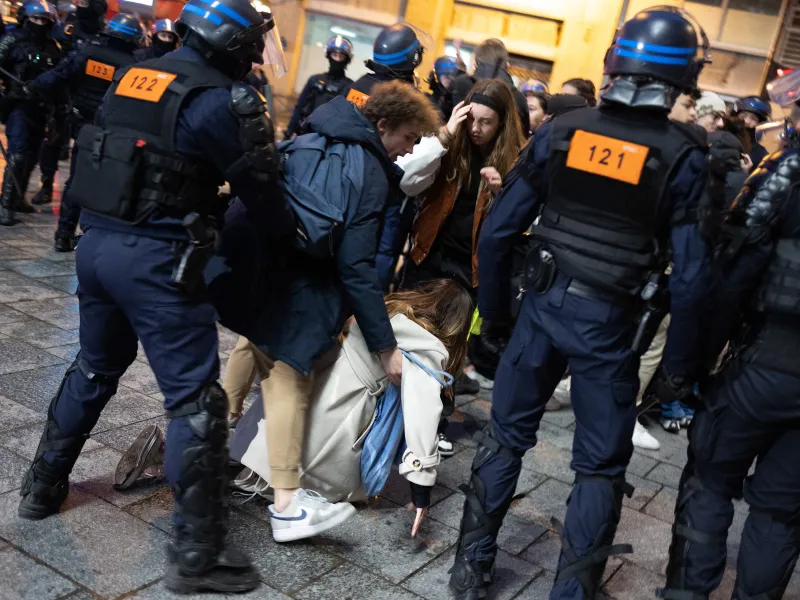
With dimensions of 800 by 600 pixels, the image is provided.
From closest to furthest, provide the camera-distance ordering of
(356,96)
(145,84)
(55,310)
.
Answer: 1. (145,84)
2. (55,310)
3. (356,96)

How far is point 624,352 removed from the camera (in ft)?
9.32

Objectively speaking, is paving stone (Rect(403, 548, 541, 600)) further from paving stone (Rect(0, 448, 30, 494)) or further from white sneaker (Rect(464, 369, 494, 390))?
white sneaker (Rect(464, 369, 494, 390))

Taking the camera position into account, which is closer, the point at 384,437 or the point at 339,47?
the point at 384,437

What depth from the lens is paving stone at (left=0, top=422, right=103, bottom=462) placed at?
3547mm

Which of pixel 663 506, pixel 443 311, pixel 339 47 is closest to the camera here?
pixel 443 311

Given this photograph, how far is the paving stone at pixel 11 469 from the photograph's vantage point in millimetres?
3252

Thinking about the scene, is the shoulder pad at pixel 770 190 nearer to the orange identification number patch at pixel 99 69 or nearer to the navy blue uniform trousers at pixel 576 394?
the navy blue uniform trousers at pixel 576 394

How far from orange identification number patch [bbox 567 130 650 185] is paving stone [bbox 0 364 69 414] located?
2.79 meters

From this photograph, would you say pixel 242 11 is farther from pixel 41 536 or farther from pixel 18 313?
pixel 18 313

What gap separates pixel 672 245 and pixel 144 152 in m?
1.75

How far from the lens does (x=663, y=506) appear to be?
439cm

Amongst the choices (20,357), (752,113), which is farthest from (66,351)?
(752,113)

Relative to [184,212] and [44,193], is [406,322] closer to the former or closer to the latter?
[184,212]

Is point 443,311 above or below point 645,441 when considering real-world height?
above
